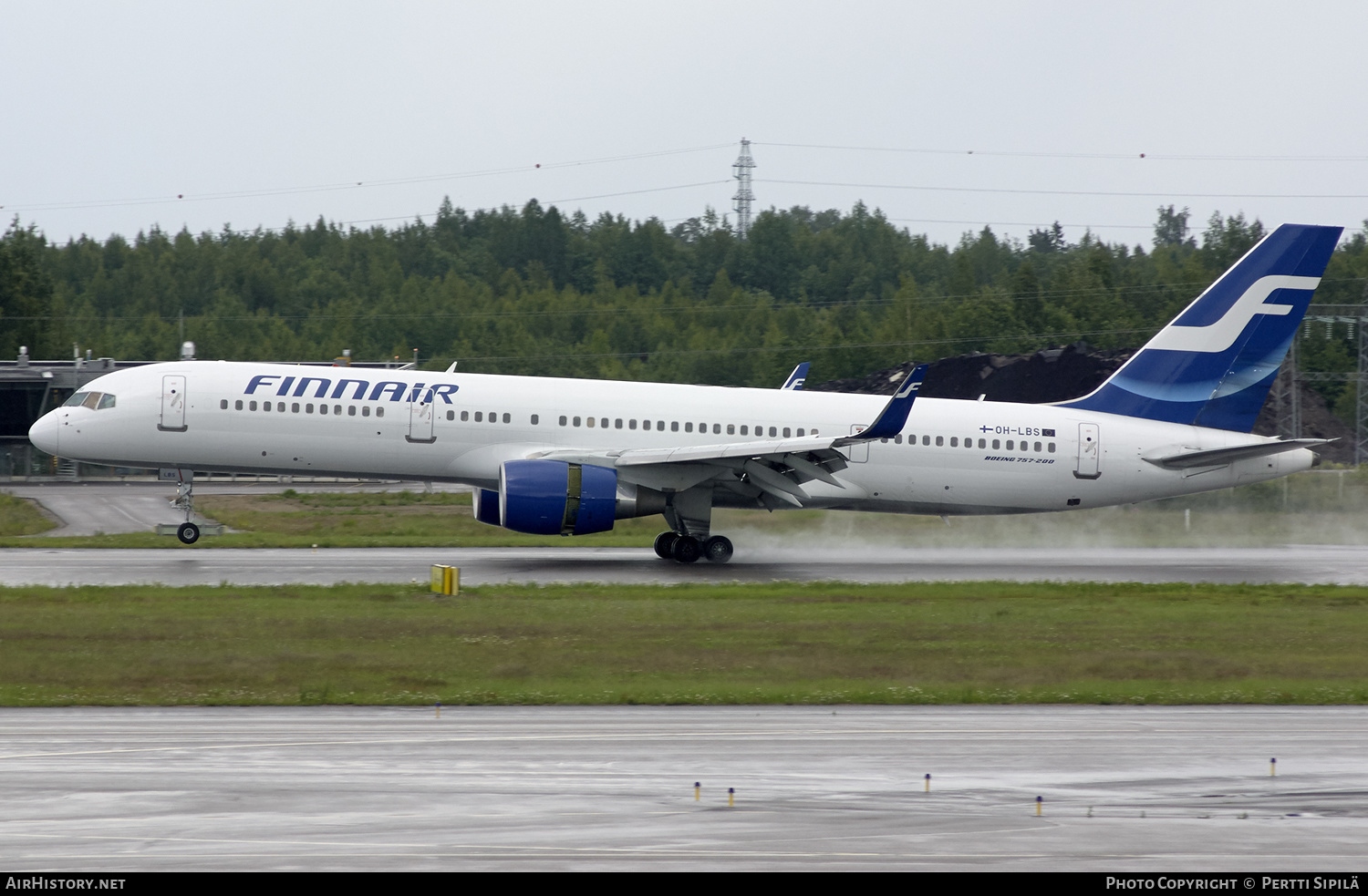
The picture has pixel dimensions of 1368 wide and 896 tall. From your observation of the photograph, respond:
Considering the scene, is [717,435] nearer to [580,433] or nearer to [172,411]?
[580,433]

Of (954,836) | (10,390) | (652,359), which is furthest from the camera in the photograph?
(652,359)

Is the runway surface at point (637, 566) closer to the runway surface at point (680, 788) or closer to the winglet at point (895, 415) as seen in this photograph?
the winglet at point (895, 415)

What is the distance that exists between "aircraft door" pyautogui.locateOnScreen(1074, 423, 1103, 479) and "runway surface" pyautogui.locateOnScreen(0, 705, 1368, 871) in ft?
52.2

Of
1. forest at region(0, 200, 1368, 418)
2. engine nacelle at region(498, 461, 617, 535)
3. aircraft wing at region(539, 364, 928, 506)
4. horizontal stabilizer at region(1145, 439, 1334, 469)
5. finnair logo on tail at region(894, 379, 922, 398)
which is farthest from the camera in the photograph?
forest at region(0, 200, 1368, 418)

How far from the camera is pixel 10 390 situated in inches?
2303

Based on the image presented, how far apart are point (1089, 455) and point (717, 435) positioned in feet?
28.7

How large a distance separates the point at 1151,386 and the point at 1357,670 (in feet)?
48.2

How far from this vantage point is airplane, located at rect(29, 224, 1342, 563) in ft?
92.8

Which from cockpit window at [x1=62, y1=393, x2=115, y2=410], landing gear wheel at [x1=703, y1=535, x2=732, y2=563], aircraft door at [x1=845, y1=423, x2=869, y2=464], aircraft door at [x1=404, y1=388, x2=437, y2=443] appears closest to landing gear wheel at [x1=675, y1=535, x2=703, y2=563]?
landing gear wheel at [x1=703, y1=535, x2=732, y2=563]

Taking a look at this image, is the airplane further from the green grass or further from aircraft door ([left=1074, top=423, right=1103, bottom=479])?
the green grass

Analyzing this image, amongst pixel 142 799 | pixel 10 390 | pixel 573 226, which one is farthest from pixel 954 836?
pixel 573 226

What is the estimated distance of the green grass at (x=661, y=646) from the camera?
627 inches

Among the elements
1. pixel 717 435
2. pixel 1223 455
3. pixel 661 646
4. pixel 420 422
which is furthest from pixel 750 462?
pixel 1223 455

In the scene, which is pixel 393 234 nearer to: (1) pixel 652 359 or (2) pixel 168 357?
(2) pixel 168 357
